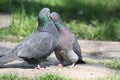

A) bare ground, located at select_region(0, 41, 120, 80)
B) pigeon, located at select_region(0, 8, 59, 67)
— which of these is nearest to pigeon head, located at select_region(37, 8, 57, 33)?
pigeon, located at select_region(0, 8, 59, 67)

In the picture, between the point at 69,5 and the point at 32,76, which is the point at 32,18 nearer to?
the point at 69,5

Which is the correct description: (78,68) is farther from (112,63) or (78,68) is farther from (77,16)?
(77,16)

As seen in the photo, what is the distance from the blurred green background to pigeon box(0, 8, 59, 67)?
8.46 feet

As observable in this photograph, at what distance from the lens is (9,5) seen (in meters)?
11.5

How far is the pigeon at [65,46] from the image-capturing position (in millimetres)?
6840

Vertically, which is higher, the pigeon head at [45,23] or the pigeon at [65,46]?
the pigeon head at [45,23]

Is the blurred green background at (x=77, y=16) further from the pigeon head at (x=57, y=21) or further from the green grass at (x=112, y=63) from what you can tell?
the pigeon head at (x=57, y=21)

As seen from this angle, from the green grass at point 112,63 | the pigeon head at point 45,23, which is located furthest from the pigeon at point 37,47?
the green grass at point 112,63

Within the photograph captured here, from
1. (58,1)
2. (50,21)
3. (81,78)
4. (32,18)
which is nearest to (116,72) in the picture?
(81,78)

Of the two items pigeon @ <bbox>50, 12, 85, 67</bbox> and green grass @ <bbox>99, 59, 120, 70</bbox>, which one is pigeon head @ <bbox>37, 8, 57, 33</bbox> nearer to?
pigeon @ <bbox>50, 12, 85, 67</bbox>

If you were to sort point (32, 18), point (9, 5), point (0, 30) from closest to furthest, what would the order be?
point (0, 30)
point (32, 18)
point (9, 5)

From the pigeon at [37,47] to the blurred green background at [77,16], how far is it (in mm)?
2578

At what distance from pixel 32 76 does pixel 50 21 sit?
32.4 inches

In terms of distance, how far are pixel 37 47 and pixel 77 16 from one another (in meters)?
4.63
